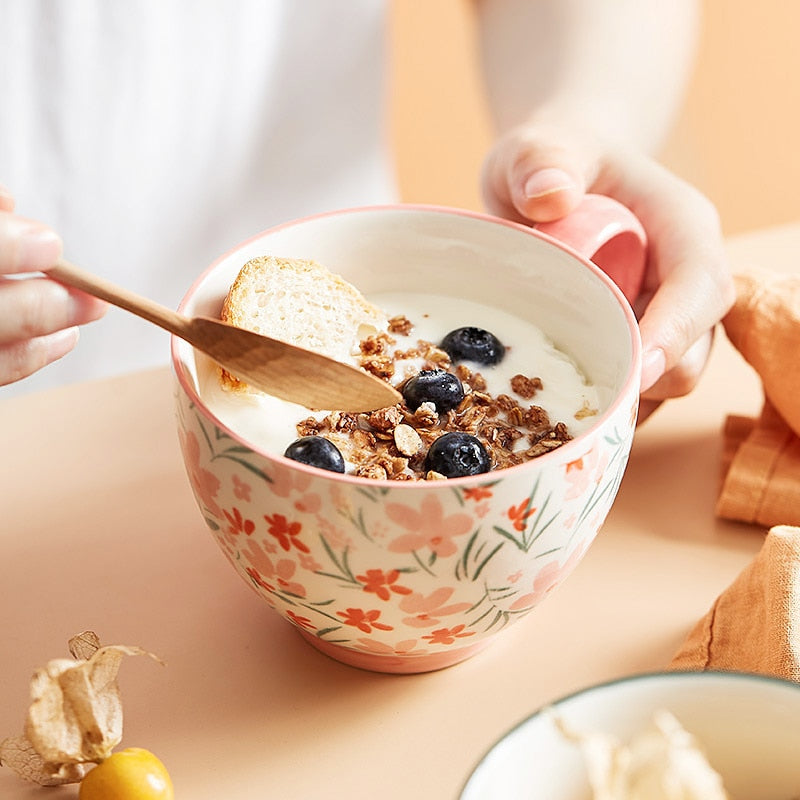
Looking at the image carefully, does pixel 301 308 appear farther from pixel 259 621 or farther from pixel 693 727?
pixel 693 727

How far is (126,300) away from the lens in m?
0.55

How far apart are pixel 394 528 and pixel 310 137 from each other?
78 centimetres

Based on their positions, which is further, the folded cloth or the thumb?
the thumb

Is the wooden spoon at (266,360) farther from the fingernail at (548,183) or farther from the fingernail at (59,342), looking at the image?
the fingernail at (548,183)

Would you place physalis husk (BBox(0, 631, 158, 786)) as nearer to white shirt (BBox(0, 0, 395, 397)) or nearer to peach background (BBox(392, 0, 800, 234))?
white shirt (BBox(0, 0, 395, 397))

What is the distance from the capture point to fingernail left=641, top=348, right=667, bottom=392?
0.69 metres

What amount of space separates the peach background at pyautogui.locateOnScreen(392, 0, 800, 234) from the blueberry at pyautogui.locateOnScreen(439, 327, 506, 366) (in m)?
1.85

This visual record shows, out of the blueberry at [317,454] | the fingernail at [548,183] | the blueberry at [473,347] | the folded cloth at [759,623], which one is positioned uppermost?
the fingernail at [548,183]

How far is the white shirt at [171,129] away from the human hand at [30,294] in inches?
18.2

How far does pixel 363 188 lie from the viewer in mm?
1268

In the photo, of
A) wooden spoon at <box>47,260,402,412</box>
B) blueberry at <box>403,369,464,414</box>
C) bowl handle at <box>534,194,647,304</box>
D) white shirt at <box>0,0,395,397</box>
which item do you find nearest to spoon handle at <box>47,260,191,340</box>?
wooden spoon at <box>47,260,402,412</box>

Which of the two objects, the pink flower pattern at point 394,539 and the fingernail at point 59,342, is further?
the fingernail at point 59,342

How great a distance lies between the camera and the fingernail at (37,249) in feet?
1.81

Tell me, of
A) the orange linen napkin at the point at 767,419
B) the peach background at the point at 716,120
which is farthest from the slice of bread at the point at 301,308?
the peach background at the point at 716,120
